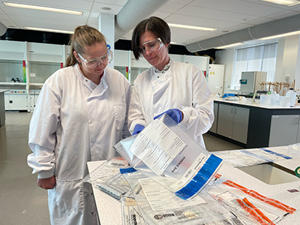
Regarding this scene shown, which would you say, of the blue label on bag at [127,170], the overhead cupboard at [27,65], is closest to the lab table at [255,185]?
the blue label on bag at [127,170]

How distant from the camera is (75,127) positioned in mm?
1010

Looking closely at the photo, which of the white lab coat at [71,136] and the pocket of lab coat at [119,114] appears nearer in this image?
the white lab coat at [71,136]

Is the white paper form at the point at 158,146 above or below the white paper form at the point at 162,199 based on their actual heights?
above

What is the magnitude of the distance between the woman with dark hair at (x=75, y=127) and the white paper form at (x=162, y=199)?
0.43m

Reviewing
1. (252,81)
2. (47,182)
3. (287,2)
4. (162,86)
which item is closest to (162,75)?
(162,86)

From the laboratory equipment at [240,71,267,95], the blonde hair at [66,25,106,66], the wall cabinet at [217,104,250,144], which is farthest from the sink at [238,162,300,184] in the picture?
the laboratory equipment at [240,71,267,95]

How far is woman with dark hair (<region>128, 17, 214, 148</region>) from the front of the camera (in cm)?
105

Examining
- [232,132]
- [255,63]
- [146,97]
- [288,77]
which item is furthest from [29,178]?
[255,63]

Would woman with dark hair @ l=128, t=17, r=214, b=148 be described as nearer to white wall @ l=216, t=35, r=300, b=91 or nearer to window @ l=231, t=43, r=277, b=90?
white wall @ l=216, t=35, r=300, b=91

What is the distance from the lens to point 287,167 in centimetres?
100

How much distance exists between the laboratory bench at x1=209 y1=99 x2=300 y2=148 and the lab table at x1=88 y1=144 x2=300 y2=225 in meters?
2.18

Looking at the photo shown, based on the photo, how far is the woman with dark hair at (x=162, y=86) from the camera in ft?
3.43

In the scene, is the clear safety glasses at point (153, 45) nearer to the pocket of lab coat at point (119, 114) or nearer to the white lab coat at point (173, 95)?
the white lab coat at point (173, 95)

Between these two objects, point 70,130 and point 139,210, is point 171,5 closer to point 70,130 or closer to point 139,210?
point 70,130
